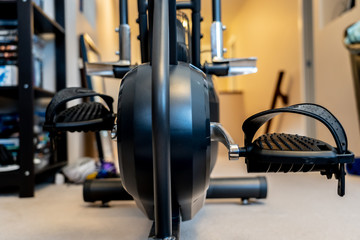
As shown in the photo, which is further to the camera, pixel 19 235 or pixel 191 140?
pixel 19 235

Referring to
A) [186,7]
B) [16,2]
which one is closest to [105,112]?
[186,7]

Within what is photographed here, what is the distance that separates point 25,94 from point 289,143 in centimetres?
133

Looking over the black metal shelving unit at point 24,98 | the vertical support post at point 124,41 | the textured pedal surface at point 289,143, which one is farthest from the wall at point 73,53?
the textured pedal surface at point 289,143

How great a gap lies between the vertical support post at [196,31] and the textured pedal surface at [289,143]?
45 centimetres

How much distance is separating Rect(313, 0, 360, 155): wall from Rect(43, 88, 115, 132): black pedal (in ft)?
6.76

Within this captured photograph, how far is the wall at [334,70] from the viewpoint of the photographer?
2361mm

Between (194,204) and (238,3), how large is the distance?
529cm

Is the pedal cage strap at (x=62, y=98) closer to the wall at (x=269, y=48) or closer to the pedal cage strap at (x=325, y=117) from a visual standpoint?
the pedal cage strap at (x=325, y=117)

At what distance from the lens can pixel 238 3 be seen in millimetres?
5410

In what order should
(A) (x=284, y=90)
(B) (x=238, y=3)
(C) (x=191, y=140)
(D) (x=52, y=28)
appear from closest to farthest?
1. (C) (x=191, y=140)
2. (D) (x=52, y=28)
3. (A) (x=284, y=90)
4. (B) (x=238, y=3)

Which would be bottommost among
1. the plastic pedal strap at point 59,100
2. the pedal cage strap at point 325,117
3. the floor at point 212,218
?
the floor at point 212,218

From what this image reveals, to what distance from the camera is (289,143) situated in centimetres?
70

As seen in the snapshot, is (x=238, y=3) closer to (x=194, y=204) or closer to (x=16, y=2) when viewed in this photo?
(x=16, y=2)

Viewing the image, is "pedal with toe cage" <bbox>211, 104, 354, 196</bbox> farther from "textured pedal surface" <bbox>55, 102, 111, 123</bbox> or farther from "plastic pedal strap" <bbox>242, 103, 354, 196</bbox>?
"textured pedal surface" <bbox>55, 102, 111, 123</bbox>
